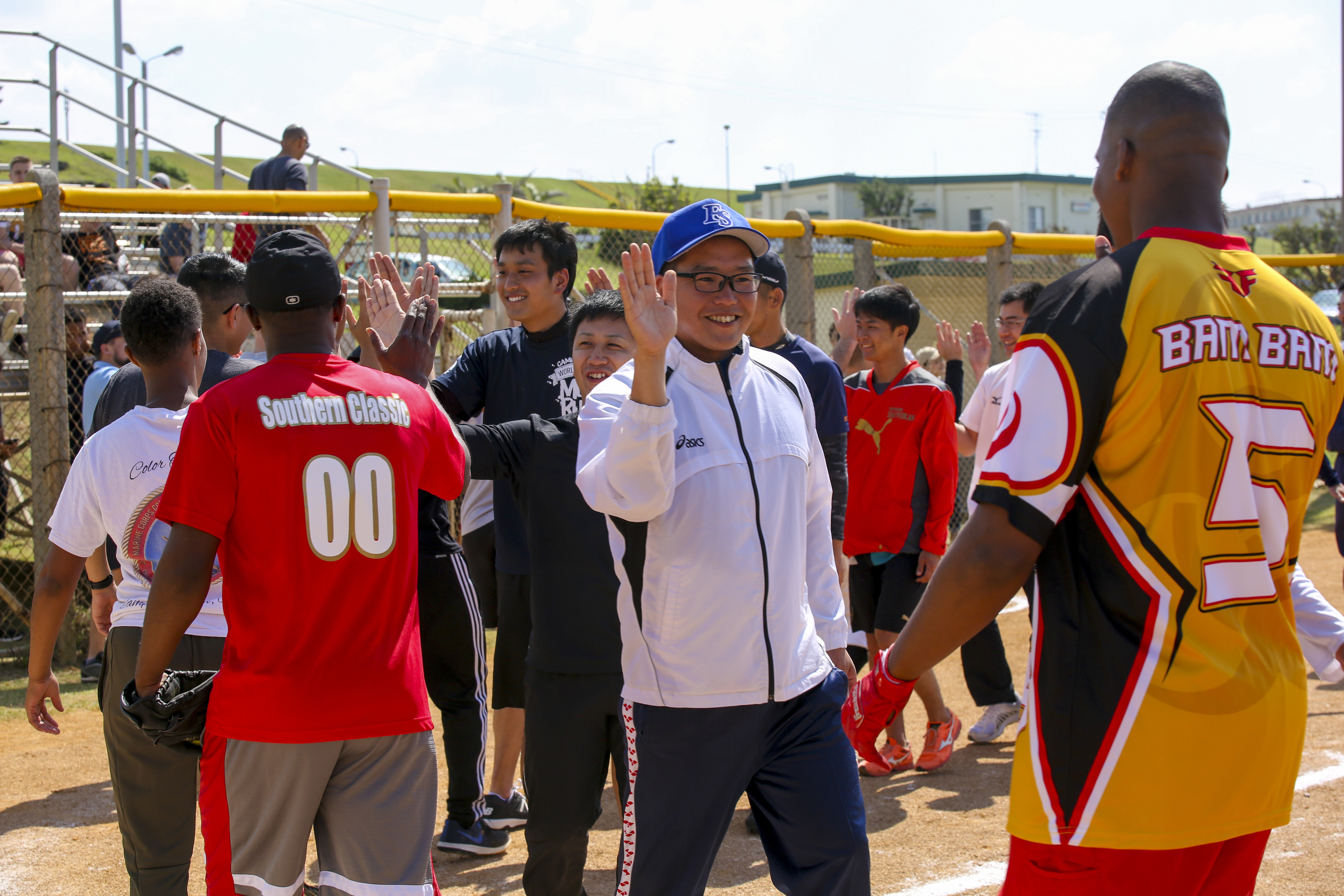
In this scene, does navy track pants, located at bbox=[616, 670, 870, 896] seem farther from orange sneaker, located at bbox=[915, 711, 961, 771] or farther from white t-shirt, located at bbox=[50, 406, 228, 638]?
orange sneaker, located at bbox=[915, 711, 961, 771]

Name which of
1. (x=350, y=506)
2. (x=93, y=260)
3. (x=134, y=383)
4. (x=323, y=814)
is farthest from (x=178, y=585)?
(x=93, y=260)

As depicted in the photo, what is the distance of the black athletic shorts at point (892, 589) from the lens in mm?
5746

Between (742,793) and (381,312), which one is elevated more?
(381,312)

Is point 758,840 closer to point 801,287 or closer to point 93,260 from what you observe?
point 801,287

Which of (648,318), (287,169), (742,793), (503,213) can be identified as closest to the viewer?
(648,318)

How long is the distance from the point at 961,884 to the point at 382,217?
17.0 ft

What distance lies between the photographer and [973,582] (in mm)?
2035

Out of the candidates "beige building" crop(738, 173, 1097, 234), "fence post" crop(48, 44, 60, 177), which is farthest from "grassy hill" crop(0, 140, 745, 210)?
"fence post" crop(48, 44, 60, 177)

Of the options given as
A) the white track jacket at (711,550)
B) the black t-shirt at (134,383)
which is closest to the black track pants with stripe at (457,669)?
the black t-shirt at (134,383)

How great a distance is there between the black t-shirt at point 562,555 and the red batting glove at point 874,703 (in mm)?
1302

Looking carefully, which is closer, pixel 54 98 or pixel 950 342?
pixel 950 342

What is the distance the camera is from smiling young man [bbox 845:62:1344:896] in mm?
A: 1957

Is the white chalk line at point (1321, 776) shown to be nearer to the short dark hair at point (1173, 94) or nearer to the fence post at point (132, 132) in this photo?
the short dark hair at point (1173, 94)

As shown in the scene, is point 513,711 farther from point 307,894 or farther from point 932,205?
point 932,205
